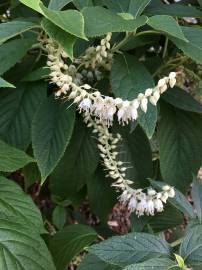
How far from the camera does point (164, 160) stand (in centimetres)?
150

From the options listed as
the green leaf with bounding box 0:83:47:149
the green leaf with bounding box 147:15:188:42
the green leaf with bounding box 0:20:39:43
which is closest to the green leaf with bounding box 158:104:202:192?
the green leaf with bounding box 0:83:47:149

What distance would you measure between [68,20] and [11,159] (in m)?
0.39

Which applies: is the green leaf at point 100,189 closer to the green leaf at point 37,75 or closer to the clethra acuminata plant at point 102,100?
the clethra acuminata plant at point 102,100

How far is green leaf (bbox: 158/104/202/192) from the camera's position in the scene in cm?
150

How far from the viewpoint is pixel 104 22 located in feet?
3.36

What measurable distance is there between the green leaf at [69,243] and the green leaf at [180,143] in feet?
0.94

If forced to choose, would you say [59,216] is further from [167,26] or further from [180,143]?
[167,26]

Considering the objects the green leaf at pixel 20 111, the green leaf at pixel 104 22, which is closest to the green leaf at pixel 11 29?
the green leaf at pixel 104 22

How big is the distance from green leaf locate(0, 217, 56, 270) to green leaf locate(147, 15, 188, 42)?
1.68 feet

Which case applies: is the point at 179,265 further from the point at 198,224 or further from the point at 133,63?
the point at 133,63

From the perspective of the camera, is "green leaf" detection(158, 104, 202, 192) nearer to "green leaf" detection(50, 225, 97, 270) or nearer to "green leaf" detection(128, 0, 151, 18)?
"green leaf" detection(50, 225, 97, 270)

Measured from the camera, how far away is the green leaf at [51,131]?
121cm

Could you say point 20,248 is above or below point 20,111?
below

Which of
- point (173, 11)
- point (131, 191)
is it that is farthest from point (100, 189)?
point (173, 11)
